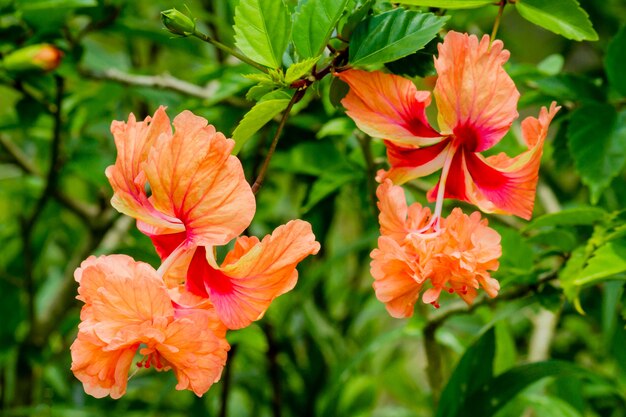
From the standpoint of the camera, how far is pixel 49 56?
2.32ft

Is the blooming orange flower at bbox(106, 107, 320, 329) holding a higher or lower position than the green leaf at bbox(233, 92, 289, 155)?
lower

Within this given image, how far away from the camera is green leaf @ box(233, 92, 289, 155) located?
430 mm

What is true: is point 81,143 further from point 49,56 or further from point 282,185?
point 282,185

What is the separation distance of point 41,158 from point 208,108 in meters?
0.39

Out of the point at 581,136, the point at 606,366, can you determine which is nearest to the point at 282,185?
the point at 606,366

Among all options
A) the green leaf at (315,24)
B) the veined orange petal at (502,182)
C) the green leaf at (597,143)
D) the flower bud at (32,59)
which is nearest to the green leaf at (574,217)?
the green leaf at (597,143)

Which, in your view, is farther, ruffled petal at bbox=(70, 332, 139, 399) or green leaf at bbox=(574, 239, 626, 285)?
green leaf at bbox=(574, 239, 626, 285)

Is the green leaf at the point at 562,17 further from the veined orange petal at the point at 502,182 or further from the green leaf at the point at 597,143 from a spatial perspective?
the green leaf at the point at 597,143

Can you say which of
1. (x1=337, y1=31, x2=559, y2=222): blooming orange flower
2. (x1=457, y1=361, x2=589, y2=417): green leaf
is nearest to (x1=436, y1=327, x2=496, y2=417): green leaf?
(x1=457, y1=361, x2=589, y2=417): green leaf

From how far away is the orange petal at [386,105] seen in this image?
0.45 metres

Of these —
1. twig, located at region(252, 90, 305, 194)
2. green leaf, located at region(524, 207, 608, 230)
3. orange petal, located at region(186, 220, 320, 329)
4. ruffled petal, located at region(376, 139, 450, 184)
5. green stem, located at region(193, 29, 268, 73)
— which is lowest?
green leaf, located at region(524, 207, 608, 230)

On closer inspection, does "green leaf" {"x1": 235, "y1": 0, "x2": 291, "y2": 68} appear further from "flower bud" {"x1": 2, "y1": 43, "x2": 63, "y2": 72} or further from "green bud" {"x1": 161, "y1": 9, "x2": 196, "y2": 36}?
"flower bud" {"x1": 2, "y1": 43, "x2": 63, "y2": 72}

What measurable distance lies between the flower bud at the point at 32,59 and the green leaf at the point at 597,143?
450mm

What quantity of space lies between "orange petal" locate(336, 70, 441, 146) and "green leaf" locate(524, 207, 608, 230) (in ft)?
0.60
